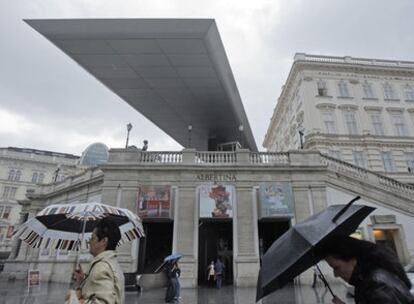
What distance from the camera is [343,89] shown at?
81.9ft

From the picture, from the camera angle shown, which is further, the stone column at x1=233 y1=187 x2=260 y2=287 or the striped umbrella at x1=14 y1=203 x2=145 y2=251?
the stone column at x1=233 y1=187 x2=260 y2=287

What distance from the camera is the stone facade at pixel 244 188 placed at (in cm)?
1404

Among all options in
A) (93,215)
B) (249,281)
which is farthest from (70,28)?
(249,281)

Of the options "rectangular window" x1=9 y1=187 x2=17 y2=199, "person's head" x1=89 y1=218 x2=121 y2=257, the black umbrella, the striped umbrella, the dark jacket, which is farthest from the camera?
"rectangular window" x1=9 y1=187 x2=17 y2=199

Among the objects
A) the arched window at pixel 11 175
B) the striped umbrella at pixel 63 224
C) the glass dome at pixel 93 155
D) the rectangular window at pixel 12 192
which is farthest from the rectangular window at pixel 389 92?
the arched window at pixel 11 175

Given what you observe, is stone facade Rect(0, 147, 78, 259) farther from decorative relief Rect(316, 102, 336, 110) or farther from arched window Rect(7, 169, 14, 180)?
decorative relief Rect(316, 102, 336, 110)

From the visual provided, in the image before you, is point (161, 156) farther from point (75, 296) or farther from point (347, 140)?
point (347, 140)

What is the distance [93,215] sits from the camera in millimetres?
5727

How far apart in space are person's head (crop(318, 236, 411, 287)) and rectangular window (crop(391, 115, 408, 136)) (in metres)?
27.3

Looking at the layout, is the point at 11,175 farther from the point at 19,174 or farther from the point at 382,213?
the point at 382,213

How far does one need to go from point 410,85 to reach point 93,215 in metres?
32.1

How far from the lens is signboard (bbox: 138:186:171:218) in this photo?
46.9 ft

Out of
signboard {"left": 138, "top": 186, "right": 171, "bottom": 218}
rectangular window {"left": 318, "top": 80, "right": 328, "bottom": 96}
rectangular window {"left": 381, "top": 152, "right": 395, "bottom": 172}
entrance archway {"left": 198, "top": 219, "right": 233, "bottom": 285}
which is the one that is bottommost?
entrance archway {"left": 198, "top": 219, "right": 233, "bottom": 285}

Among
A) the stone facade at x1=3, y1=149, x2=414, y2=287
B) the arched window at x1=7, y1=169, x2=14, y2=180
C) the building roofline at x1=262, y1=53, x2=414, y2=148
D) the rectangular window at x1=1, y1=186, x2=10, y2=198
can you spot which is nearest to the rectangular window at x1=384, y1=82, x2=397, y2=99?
the building roofline at x1=262, y1=53, x2=414, y2=148
